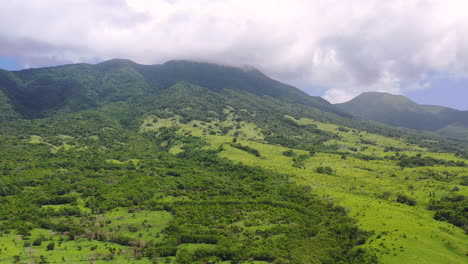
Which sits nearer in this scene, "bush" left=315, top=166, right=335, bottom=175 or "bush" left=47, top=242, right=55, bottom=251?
"bush" left=47, top=242, right=55, bottom=251

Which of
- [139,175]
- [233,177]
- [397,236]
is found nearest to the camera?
[397,236]

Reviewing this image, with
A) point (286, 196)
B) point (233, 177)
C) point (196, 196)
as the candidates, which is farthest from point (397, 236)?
point (233, 177)

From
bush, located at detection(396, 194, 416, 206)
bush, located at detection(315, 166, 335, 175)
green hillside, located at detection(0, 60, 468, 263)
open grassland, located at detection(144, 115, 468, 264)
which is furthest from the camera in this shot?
bush, located at detection(315, 166, 335, 175)

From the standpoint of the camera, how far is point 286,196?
14300 centimetres

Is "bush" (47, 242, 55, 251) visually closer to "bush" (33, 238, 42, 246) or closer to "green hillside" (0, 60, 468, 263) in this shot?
"green hillside" (0, 60, 468, 263)

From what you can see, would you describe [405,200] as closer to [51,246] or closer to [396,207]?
[396,207]

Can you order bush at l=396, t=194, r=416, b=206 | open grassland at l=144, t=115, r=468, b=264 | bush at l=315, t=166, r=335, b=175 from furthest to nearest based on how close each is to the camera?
bush at l=315, t=166, r=335, b=175
bush at l=396, t=194, r=416, b=206
open grassland at l=144, t=115, r=468, b=264

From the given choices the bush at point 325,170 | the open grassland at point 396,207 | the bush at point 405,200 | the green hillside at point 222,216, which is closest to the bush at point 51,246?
the green hillside at point 222,216

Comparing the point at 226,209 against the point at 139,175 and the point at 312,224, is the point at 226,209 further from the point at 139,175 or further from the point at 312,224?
the point at 139,175

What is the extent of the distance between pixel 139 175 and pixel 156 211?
172 ft

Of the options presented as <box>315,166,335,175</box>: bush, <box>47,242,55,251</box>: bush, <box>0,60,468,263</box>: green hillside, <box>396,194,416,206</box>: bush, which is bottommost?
<box>47,242,55,251</box>: bush

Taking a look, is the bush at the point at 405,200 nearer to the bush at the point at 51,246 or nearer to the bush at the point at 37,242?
the bush at the point at 51,246

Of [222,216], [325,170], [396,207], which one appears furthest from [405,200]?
[222,216]

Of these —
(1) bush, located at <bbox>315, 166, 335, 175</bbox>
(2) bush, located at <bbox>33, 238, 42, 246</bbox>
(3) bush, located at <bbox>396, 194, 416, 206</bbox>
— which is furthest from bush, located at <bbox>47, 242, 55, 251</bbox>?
(1) bush, located at <bbox>315, 166, 335, 175</bbox>
